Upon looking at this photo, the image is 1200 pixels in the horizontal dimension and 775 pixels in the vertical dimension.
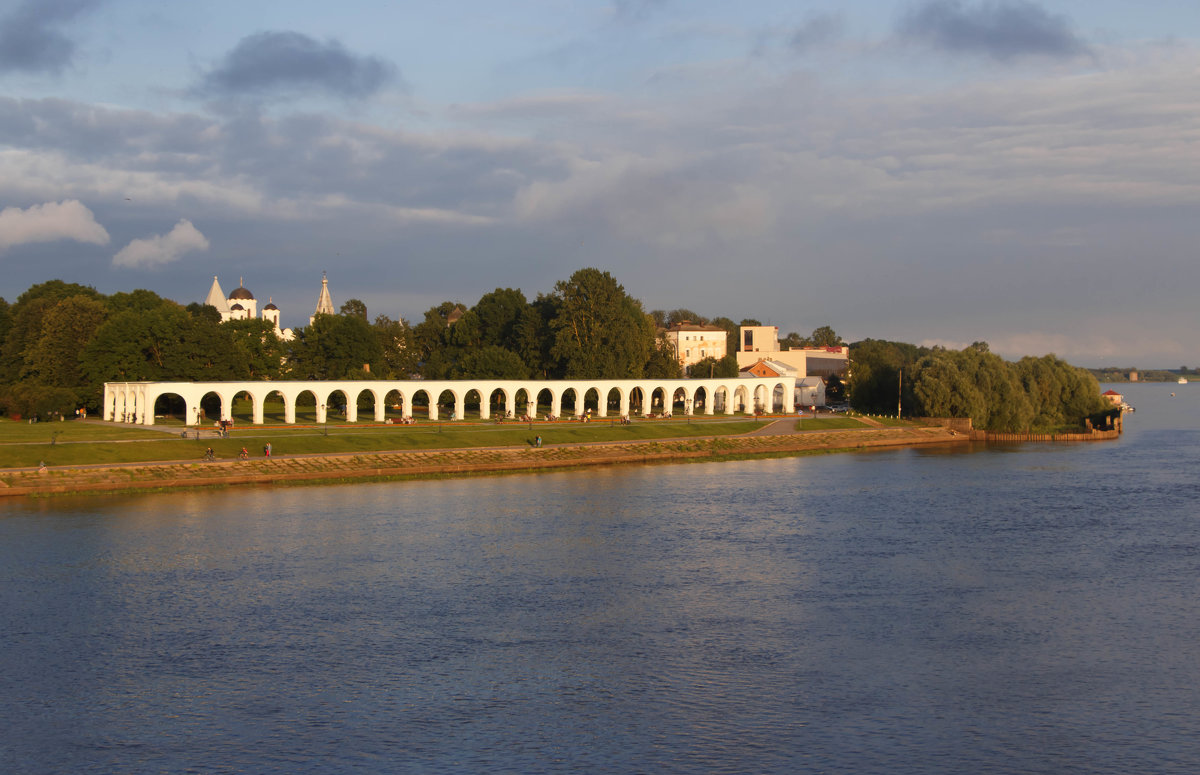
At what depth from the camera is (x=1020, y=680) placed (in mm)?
20812

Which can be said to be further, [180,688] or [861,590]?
[861,590]

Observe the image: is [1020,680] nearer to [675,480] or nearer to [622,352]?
[675,480]

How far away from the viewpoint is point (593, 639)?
23.6 meters

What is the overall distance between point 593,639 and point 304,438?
38.9 meters

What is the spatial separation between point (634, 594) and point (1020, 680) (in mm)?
10486

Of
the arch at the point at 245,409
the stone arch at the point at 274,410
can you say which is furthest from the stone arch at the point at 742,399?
the arch at the point at 245,409

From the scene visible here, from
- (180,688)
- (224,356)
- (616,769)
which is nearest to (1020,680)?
(616,769)

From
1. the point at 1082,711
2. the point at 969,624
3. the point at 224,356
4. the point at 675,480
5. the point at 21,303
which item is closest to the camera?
the point at 1082,711

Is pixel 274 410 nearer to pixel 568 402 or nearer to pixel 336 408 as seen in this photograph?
pixel 336 408

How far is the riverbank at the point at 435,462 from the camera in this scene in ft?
150

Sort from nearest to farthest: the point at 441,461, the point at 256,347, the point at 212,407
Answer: the point at 441,461 → the point at 212,407 → the point at 256,347

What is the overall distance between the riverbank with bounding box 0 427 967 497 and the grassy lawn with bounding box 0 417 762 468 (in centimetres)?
194

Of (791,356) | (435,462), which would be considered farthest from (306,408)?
(791,356)

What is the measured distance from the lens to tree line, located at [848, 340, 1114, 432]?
87438 millimetres
